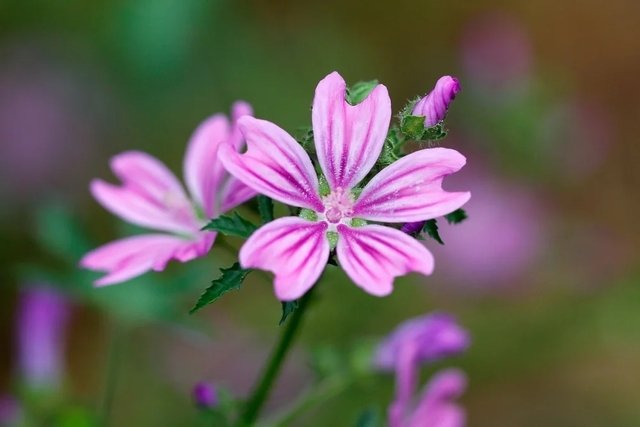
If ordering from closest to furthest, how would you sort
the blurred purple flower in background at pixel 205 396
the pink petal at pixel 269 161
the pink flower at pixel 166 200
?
the pink petal at pixel 269 161, the pink flower at pixel 166 200, the blurred purple flower in background at pixel 205 396

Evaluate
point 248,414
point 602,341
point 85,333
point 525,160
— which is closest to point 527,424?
point 602,341

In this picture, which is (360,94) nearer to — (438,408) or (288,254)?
(288,254)

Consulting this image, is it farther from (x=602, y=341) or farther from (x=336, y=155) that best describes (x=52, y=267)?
(x=336, y=155)

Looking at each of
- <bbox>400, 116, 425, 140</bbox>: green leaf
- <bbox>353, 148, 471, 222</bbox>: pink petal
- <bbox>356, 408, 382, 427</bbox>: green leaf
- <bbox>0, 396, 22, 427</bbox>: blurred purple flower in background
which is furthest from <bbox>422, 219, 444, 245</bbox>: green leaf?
<bbox>0, 396, 22, 427</bbox>: blurred purple flower in background

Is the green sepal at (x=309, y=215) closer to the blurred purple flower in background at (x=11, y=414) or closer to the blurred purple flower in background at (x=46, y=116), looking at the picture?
the blurred purple flower in background at (x=11, y=414)

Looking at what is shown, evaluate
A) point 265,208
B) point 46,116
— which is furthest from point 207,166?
point 46,116

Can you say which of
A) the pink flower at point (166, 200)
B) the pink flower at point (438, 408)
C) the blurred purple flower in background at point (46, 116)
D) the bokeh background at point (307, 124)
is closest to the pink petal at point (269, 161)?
the pink flower at point (166, 200)
